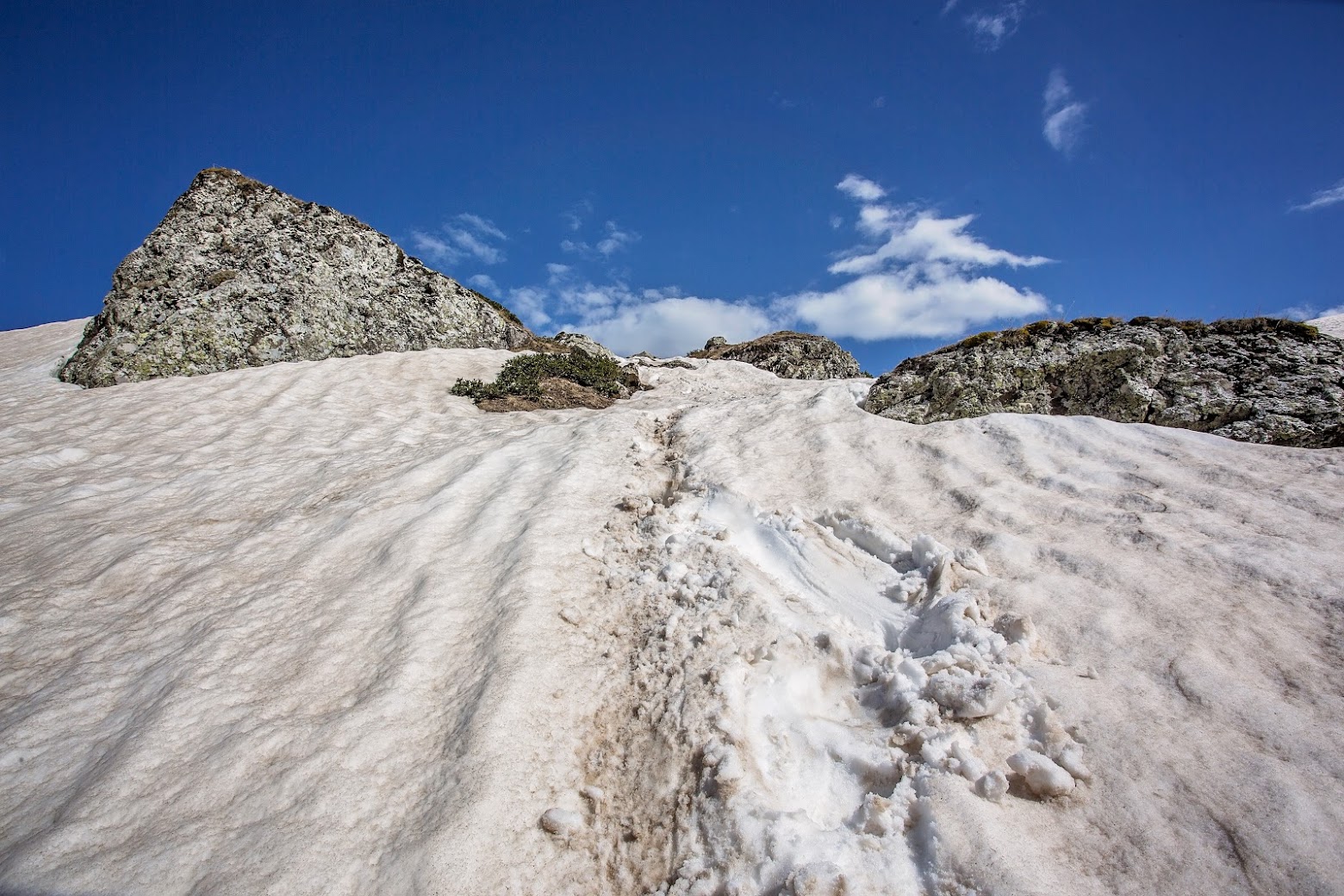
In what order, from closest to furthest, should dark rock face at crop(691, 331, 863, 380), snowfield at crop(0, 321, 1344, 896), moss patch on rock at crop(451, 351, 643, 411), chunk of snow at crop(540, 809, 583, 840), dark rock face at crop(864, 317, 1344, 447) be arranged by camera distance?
snowfield at crop(0, 321, 1344, 896) < chunk of snow at crop(540, 809, 583, 840) < dark rock face at crop(864, 317, 1344, 447) < moss patch on rock at crop(451, 351, 643, 411) < dark rock face at crop(691, 331, 863, 380)

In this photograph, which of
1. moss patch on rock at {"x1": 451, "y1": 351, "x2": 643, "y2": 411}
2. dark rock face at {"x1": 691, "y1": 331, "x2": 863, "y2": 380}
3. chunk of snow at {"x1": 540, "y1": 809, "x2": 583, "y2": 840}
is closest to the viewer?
chunk of snow at {"x1": 540, "y1": 809, "x2": 583, "y2": 840}

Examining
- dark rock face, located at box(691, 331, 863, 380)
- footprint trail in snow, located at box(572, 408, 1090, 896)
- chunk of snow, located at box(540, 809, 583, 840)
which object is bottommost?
chunk of snow, located at box(540, 809, 583, 840)

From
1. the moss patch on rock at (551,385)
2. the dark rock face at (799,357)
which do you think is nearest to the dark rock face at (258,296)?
the moss patch on rock at (551,385)

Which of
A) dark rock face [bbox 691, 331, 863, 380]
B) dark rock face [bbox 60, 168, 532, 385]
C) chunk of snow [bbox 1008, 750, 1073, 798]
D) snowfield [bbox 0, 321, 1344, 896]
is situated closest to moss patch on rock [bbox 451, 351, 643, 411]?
dark rock face [bbox 60, 168, 532, 385]

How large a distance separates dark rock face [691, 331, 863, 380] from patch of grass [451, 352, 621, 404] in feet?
21.5

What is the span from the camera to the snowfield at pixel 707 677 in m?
2.16

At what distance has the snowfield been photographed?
2.16 metres

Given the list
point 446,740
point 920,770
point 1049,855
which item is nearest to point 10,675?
point 446,740

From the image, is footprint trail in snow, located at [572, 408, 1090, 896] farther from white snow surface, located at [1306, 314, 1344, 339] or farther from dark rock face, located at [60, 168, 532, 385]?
dark rock face, located at [60, 168, 532, 385]

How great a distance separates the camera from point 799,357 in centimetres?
1711

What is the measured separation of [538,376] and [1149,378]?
27.7ft

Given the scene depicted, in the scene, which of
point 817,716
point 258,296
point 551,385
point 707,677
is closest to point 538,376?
point 551,385

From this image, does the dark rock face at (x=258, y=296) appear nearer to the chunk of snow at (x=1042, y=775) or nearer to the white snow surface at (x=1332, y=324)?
the chunk of snow at (x=1042, y=775)

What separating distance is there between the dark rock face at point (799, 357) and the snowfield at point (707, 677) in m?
11.2
